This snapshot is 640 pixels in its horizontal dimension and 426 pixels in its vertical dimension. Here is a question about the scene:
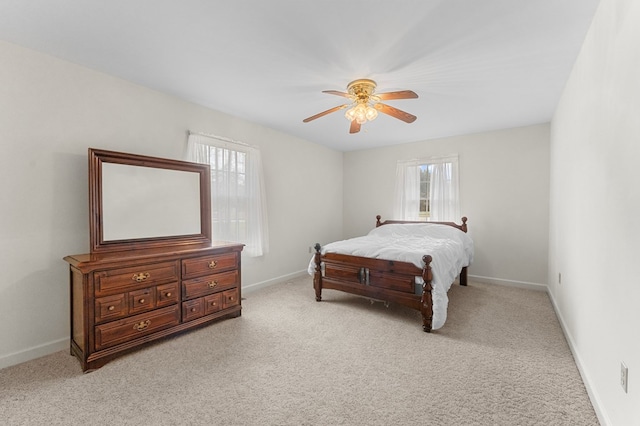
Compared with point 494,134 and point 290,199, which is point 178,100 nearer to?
point 290,199

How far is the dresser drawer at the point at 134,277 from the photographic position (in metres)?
2.22

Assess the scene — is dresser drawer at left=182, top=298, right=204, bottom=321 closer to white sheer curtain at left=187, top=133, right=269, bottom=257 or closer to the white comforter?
white sheer curtain at left=187, top=133, right=269, bottom=257

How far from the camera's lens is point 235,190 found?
12.7 feet

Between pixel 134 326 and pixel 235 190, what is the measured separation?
1.98 m

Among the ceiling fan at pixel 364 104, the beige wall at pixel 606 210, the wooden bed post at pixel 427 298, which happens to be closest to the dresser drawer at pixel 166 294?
the ceiling fan at pixel 364 104

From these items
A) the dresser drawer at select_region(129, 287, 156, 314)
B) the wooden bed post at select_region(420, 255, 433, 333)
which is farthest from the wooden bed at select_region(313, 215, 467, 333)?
the dresser drawer at select_region(129, 287, 156, 314)

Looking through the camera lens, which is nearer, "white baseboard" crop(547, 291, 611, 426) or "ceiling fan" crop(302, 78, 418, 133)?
"white baseboard" crop(547, 291, 611, 426)

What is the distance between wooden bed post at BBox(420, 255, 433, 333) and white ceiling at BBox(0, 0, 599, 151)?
1823mm

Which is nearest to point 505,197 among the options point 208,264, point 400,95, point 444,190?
point 444,190

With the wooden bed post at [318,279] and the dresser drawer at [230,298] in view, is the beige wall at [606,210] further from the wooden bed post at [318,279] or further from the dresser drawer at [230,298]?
the dresser drawer at [230,298]

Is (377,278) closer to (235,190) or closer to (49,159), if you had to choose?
(235,190)

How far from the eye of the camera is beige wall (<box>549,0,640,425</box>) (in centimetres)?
129

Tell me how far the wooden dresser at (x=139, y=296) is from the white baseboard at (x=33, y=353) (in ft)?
0.60

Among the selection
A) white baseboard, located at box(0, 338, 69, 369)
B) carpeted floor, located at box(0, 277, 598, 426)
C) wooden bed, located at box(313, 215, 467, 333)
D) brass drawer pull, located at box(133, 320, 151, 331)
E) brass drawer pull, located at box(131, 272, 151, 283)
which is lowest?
carpeted floor, located at box(0, 277, 598, 426)
